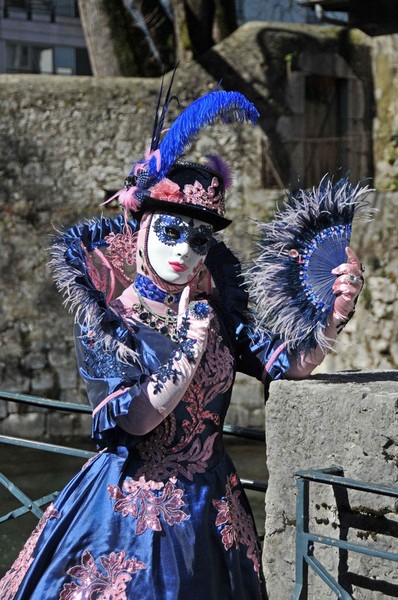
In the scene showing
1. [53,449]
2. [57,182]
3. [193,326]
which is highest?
[57,182]

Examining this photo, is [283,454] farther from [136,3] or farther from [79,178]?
[136,3]

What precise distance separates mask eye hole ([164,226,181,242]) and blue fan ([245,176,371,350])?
0.23 meters

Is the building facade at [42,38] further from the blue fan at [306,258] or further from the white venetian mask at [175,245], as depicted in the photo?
the blue fan at [306,258]

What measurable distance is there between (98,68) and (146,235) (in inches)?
329

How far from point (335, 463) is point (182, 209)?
80cm

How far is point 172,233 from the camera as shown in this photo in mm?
2840

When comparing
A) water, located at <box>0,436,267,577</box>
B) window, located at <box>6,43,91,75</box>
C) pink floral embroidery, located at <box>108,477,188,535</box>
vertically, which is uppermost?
window, located at <box>6,43,91,75</box>

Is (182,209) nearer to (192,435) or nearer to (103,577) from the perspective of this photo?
(192,435)

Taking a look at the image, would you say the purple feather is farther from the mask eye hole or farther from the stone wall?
the stone wall

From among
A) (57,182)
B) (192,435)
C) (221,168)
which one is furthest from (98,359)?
(57,182)

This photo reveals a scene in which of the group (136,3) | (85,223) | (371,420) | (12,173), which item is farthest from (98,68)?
(371,420)

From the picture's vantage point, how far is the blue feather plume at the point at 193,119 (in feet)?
9.10

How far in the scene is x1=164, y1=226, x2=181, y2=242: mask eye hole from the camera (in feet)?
9.30

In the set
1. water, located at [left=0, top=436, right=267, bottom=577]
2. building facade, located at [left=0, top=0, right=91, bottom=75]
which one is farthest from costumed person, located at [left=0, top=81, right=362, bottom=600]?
building facade, located at [left=0, top=0, right=91, bottom=75]
